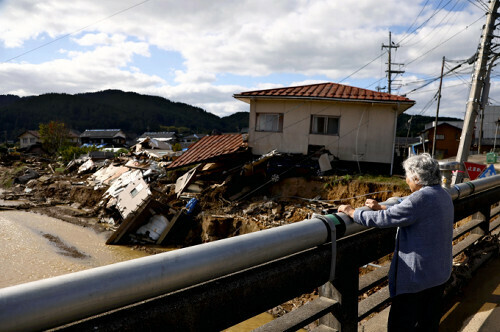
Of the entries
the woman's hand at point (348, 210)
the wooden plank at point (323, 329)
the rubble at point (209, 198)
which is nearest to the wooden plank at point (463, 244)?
the woman's hand at point (348, 210)

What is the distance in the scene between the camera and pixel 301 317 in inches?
71.4

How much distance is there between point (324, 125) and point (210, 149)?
19.8 ft

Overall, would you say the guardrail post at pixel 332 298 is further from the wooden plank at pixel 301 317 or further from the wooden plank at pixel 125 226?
the wooden plank at pixel 125 226

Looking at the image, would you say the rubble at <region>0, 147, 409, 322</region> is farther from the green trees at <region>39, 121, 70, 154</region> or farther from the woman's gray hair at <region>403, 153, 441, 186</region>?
the green trees at <region>39, 121, 70, 154</region>

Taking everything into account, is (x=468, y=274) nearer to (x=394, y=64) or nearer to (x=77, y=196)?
(x=77, y=196)

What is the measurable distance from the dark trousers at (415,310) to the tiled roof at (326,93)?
47.4 feet

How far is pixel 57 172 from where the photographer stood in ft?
94.9

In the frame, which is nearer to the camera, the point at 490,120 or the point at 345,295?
the point at 345,295

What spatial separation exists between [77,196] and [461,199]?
20411 mm

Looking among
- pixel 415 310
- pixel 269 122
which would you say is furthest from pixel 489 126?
pixel 415 310

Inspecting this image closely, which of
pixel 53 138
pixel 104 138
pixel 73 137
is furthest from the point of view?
pixel 104 138

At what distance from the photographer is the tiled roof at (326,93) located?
15867 millimetres

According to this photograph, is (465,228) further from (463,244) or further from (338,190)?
(338,190)

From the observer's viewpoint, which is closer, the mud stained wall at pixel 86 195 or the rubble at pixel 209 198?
the rubble at pixel 209 198
